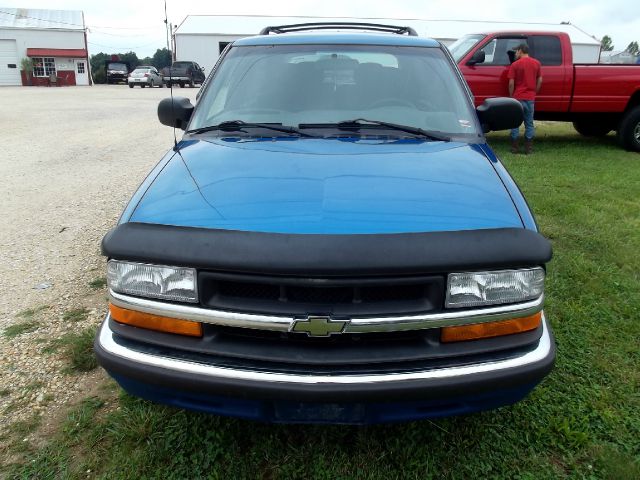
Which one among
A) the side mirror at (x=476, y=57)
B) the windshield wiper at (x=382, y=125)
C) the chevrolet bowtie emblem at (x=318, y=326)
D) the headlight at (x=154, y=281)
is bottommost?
the chevrolet bowtie emblem at (x=318, y=326)

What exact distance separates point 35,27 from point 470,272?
5344 centimetres

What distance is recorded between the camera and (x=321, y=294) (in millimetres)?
1831

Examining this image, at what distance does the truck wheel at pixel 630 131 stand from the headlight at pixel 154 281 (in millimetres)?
10289

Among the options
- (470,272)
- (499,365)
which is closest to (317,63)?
(470,272)

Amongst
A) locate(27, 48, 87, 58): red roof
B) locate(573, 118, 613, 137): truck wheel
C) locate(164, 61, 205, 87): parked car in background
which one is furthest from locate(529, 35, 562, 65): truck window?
locate(27, 48, 87, 58): red roof

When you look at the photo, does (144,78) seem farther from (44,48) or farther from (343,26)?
(343,26)

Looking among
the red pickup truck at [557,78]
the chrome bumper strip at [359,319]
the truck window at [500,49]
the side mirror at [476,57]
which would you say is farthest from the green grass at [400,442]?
the truck window at [500,49]

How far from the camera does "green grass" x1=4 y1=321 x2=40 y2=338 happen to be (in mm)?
3272

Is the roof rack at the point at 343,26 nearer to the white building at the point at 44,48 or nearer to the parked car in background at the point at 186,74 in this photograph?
the parked car in background at the point at 186,74

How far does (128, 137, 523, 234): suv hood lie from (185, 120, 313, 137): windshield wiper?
176 mm

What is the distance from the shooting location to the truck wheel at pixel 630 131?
9617 mm

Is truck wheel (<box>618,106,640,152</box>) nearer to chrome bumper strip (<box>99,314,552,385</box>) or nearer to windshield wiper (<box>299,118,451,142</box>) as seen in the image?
windshield wiper (<box>299,118,451,142</box>)

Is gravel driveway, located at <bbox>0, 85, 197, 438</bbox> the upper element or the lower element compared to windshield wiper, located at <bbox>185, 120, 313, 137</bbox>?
lower

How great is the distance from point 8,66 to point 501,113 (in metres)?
51.0
